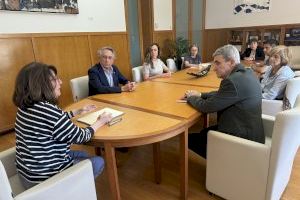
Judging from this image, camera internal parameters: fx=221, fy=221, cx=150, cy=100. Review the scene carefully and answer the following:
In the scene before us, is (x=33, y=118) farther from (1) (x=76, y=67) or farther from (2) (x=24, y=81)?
(1) (x=76, y=67)

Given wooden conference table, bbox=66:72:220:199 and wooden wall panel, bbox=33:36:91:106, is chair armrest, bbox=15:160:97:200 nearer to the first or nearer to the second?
wooden conference table, bbox=66:72:220:199

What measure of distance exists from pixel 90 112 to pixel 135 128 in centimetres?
49

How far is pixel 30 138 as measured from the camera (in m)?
1.12

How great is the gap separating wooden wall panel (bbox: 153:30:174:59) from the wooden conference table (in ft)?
11.6

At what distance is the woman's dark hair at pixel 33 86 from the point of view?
1.11 metres

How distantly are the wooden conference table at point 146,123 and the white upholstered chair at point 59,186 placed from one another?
0.18m

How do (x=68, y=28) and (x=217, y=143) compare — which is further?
(x=68, y=28)

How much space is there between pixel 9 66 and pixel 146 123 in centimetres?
254

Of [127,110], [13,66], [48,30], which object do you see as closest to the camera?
[127,110]

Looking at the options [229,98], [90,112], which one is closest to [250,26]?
[229,98]

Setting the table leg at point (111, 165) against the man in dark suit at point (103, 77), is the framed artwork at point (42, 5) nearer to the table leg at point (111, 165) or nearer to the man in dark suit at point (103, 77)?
the man in dark suit at point (103, 77)

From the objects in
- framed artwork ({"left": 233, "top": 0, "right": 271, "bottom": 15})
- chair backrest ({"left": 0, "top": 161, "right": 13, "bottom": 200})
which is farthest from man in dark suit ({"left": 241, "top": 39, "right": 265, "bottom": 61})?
chair backrest ({"left": 0, "top": 161, "right": 13, "bottom": 200})

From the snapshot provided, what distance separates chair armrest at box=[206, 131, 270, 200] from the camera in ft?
4.56

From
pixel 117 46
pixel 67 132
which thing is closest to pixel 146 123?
pixel 67 132
